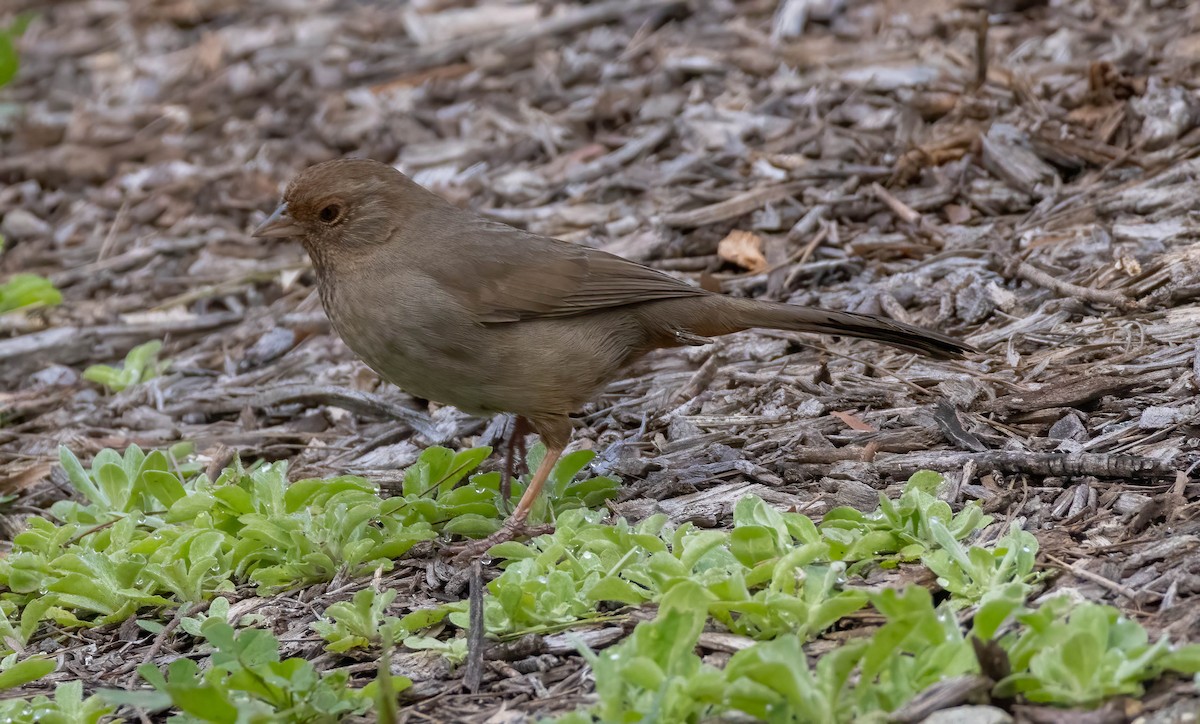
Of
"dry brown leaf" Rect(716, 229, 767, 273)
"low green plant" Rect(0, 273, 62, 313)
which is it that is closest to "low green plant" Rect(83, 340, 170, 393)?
"low green plant" Rect(0, 273, 62, 313)

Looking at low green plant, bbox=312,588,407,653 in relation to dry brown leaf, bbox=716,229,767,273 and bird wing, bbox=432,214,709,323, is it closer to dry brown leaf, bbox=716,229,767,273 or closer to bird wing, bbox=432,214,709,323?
bird wing, bbox=432,214,709,323

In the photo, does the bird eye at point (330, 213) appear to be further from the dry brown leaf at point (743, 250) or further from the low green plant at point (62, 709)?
the low green plant at point (62, 709)

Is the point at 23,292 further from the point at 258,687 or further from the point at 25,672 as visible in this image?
the point at 258,687

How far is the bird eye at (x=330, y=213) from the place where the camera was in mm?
4840

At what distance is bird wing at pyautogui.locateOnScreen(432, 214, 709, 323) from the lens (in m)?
4.65

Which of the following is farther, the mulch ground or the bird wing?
the bird wing

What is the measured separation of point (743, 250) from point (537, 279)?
1.50m

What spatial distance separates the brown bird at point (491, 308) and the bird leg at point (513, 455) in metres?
0.03

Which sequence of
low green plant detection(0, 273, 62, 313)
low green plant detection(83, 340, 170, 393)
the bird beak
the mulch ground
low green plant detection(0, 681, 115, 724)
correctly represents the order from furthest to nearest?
low green plant detection(0, 273, 62, 313) < low green plant detection(83, 340, 170, 393) < the bird beak < the mulch ground < low green plant detection(0, 681, 115, 724)

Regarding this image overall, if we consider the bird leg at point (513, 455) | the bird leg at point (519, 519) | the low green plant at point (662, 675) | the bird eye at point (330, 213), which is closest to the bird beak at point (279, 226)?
the bird eye at point (330, 213)

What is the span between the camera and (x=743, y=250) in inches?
235

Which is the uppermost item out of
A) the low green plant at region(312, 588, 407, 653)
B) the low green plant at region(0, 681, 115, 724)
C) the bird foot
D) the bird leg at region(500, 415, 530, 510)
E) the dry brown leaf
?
the low green plant at region(0, 681, 115, 724)

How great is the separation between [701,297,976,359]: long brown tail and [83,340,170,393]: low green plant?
9.14 ft

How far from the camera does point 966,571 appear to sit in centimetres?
325
